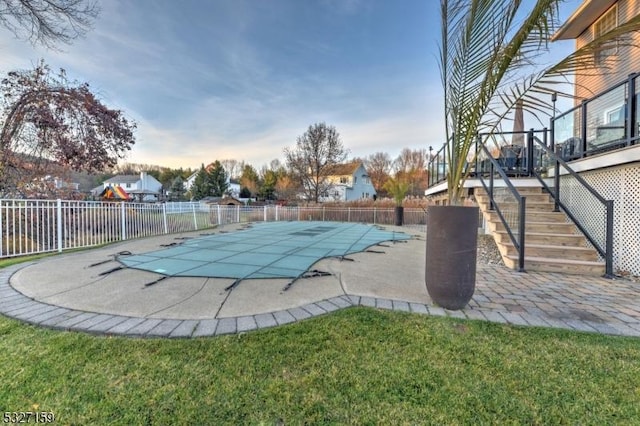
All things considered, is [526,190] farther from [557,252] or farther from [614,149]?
[557,252]

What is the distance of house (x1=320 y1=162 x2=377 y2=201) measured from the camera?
103ft

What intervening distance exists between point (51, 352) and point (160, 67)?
1036 cm

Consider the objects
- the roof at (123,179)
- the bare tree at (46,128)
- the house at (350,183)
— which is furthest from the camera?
the roof at (123,179)

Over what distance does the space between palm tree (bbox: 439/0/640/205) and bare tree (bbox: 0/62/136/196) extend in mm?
9436

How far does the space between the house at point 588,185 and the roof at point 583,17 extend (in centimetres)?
68

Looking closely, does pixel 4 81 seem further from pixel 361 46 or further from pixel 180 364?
pixel 361 46

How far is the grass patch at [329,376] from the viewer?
1508 mm

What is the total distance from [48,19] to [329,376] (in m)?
9.48

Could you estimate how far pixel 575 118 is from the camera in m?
6.24

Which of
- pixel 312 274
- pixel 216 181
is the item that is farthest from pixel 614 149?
pixel 216 181

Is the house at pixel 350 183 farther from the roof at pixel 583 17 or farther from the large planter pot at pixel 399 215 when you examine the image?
the roof at pixel 583 17

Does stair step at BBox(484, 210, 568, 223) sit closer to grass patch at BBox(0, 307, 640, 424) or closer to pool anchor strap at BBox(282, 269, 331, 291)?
grass patch at BBox(0, 307, 640, 424)

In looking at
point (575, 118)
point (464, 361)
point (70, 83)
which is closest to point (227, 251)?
point (464, 361)

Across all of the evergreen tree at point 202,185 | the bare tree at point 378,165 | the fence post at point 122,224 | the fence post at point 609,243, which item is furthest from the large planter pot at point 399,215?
the evergreen tree at point 202,185
